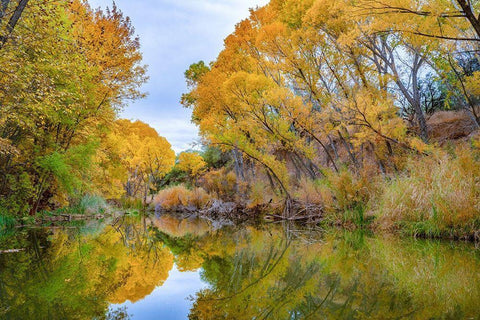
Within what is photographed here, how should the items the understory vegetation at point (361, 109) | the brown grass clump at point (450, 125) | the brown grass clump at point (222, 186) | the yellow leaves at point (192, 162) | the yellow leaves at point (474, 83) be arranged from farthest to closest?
the yellow leaves at point (192, 162), the brown grass clump at point (222, 186), the brown grass clump at point (450, 125), the yellow leaves at point (474, 83), the understory vegetation at point (361, 109)

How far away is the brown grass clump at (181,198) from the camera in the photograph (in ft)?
62.6

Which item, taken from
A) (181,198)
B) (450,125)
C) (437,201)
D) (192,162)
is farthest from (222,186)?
(437,201)

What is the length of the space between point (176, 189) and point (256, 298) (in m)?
20.2

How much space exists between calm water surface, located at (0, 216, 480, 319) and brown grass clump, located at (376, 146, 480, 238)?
78cm

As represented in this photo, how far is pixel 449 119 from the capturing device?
632 inches

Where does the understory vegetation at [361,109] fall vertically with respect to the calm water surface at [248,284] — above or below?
above

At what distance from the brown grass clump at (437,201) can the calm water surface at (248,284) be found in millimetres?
778

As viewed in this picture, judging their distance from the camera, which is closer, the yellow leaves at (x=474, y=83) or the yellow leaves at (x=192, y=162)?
the yellow leaves at (x=474, y=83)

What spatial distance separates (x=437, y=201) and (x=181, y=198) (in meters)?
17.4

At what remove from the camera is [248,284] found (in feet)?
9.36

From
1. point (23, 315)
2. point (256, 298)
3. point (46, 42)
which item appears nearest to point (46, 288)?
point (23, 315)

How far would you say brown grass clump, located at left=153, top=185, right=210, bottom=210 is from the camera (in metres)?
19.1

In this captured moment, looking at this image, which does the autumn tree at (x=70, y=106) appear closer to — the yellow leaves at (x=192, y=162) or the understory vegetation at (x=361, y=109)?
the understory vegetation at (x=361, y=109)

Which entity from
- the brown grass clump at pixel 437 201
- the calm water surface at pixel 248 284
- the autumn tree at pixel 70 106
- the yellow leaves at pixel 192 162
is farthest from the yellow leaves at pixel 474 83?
the yellow leaves at pixel 192 162
